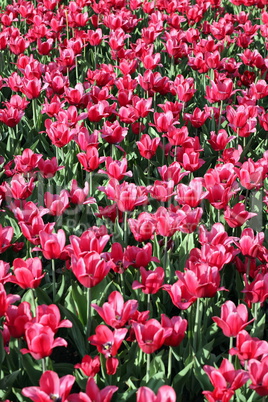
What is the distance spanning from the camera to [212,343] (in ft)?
7.48

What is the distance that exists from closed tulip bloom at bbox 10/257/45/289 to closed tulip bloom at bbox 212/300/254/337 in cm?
69

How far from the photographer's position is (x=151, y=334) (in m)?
1.91

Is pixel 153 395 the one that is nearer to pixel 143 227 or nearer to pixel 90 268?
pixel 90 268

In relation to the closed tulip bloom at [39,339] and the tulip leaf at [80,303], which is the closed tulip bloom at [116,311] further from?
the tulip leaf at [80,303]

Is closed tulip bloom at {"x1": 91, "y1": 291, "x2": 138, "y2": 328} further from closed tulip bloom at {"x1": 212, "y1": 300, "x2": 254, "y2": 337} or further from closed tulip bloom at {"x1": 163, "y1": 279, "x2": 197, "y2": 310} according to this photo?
closed tulip bloom at {"x1": 212, "y1": 300, "x2": 254, "y2": 337}

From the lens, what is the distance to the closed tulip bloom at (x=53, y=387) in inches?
65.6

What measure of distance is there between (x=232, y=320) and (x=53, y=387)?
665 mm

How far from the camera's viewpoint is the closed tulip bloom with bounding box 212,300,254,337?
1.99m

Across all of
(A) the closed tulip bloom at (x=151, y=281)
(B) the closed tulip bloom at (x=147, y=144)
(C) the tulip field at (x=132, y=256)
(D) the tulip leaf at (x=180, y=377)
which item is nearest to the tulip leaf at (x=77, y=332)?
(C) the tulip field at (x=132, y=256)

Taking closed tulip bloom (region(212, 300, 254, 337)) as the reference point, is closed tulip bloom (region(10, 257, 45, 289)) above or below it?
above

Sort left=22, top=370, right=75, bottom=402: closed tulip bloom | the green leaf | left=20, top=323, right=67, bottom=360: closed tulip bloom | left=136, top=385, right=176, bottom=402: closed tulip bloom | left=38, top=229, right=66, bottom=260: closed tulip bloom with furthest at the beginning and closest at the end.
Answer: left=38, top=229, right=66, bottom=260: closed tulip bloom
the green leaf
left=20, top=323, right=67, bottom=360: closed tulip bloom
left=22, top=370, right=75, bottom=402: closed tulip bloom
left=136, top=385, right=176, bottom=402: closed tulip bloom

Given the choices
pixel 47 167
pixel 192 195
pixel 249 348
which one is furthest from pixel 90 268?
pixel 47 167

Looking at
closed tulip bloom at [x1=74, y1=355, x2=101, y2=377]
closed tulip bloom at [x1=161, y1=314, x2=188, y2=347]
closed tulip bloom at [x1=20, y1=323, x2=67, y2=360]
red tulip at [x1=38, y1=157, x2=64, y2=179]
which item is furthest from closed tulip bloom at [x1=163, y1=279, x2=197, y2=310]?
red tulip at [x1=38, y1=157, x2=64, y2=179]

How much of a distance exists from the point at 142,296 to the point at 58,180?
126 centimetres
